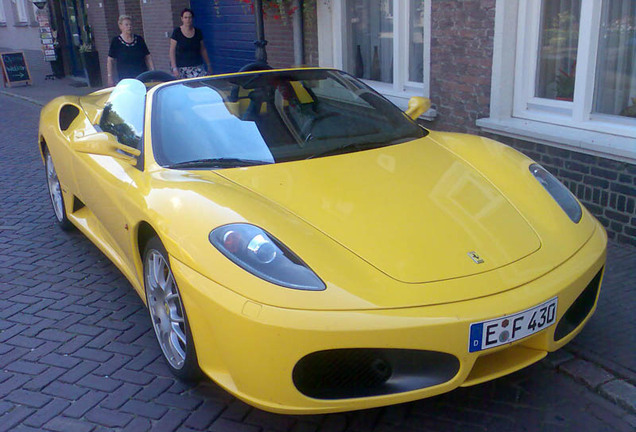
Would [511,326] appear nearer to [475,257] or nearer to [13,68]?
[475,257]

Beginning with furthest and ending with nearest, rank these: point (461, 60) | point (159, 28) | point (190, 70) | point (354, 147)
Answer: point (159, 28)
point (190, 70)
point (461, 60)
point (354, 147)

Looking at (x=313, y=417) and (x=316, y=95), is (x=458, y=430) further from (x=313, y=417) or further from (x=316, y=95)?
(x=316, y=95)

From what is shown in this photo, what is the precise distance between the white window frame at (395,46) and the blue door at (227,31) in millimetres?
2284

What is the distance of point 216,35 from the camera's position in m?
12.0

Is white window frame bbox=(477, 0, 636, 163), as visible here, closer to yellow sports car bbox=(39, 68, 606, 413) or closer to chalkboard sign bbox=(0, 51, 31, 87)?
yellow sports car bbox=(39, 68, 606, 413)

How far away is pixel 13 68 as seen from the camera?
675 inches

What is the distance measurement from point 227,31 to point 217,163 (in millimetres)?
8871

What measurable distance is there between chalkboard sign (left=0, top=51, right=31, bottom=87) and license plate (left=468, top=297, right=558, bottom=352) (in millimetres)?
17581

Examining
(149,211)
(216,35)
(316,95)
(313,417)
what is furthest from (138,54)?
(313,417)

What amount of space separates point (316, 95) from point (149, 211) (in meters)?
1.42

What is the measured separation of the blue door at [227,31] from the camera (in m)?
10.8

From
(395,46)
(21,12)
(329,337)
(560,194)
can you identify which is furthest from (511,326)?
(21,12)

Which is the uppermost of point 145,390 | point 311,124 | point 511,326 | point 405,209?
point 311,124

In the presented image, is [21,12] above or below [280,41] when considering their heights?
above
